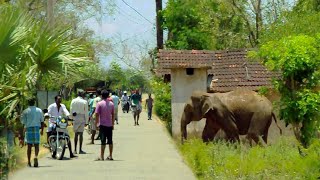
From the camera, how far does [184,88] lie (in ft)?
91.1

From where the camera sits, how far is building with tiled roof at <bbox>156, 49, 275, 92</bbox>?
27562mm

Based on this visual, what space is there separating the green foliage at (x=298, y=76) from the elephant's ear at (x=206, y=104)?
14.2 feet

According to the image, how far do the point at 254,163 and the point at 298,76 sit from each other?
5.15 m

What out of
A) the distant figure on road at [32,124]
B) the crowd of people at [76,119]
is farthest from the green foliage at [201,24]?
the distant figure on road at [32,124]

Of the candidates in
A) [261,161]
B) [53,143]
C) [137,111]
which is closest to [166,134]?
[137,111]

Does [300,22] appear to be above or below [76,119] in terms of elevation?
above

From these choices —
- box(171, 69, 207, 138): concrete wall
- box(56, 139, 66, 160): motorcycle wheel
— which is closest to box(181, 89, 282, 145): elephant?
box(171, 69, 207, 138): concrete wall

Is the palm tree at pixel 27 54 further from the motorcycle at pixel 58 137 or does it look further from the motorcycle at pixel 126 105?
the motorcycle at pixel 126 105

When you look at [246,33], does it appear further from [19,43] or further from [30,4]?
[19,43]

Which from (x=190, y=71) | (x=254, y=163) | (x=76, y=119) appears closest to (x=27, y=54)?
(x=254, y=163)

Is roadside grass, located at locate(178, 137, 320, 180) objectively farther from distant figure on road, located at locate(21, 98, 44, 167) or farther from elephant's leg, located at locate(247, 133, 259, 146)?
elephant's leg, located at locate(247, 133, 259, 146)

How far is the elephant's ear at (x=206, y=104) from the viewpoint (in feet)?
80.4

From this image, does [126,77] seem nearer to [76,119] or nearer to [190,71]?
[190,71]

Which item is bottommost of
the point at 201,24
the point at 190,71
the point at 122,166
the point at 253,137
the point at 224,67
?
the point at 122,166
